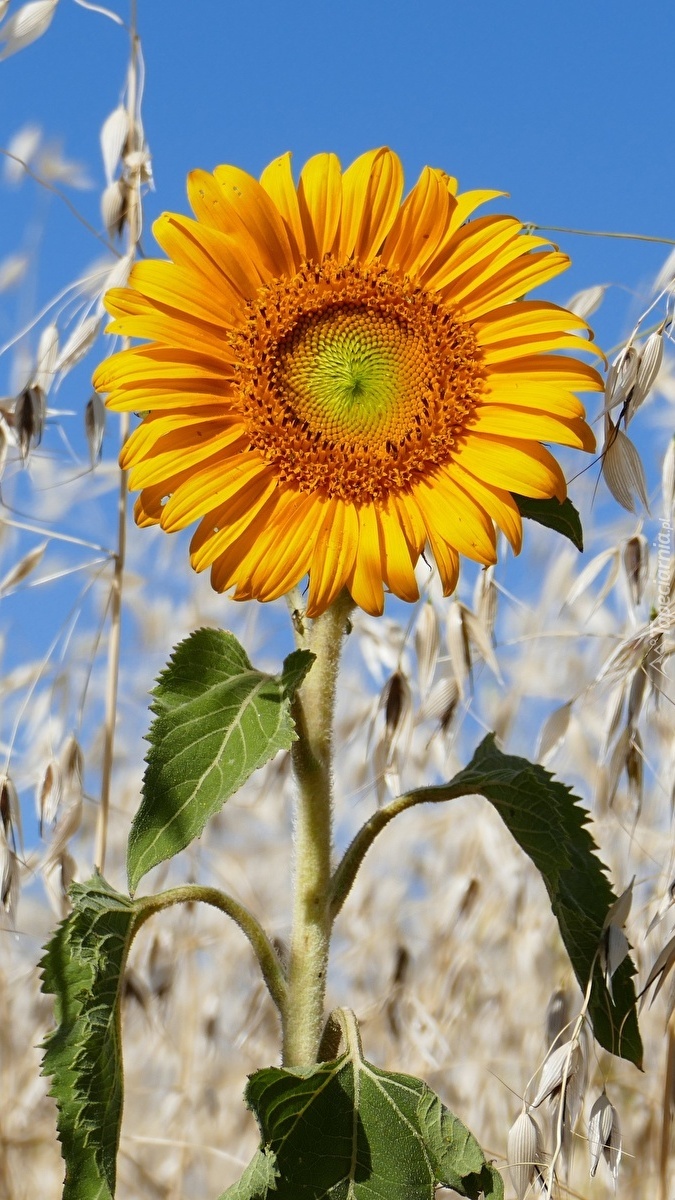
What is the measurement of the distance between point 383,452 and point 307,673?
26cm

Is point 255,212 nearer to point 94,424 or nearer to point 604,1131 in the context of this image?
point 94,424

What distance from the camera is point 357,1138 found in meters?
1.28

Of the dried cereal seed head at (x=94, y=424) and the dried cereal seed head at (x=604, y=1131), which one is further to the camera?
the dried cereal seed head at (x=94, y=424)

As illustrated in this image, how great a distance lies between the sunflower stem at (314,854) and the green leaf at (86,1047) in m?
0.19

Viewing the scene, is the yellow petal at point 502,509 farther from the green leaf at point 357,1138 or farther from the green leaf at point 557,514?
the green leaf at point 357,1138

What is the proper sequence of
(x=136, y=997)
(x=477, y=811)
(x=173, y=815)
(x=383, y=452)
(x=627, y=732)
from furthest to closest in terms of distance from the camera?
(x=477, y=811) < (x=136, y=997) < (x=627, y=732) < (x=383, y=452) < (x=173, y=815)

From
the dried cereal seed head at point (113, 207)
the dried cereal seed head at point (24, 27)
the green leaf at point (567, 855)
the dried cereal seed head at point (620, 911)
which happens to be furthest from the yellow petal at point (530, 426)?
the dried cereal seed head at point (24, 27)

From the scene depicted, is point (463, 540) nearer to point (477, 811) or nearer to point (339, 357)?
point (339, 357)

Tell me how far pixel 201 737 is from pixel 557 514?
1.50 ft

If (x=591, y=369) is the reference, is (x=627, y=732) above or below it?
below

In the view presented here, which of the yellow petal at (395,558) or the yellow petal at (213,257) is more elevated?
the yellow petal at (213,257)

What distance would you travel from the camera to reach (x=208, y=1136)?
297 centimetres

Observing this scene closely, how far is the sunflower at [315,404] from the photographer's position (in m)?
1.30

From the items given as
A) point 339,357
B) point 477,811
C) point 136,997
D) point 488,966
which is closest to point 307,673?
point 339,357
